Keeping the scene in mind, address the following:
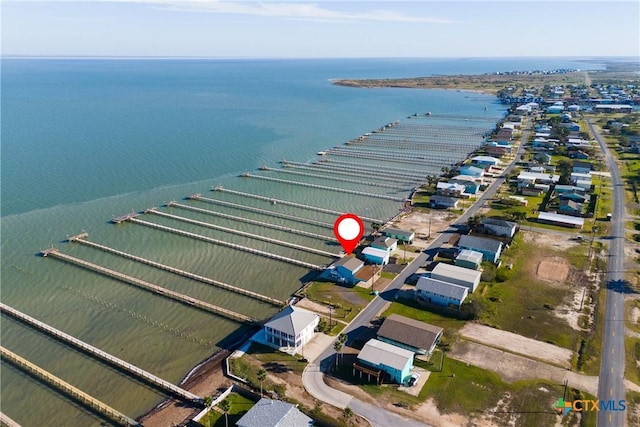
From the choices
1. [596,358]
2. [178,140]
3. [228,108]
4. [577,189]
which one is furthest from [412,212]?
[228,108]

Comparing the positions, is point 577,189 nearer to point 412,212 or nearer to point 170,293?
point 412,212

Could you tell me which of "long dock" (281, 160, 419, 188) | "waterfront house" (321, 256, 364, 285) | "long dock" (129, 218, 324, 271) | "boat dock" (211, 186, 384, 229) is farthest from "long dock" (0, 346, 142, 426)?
"long dock" (281, 160, 419, 188)

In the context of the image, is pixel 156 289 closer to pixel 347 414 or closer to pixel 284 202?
pixel 347 414

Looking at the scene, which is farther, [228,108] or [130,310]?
[228,108]

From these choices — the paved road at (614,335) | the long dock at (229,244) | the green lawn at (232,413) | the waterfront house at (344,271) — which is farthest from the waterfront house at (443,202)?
the green lawn at (232,413)

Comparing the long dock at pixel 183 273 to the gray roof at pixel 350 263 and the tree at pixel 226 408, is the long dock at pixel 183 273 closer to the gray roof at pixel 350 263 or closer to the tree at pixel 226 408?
the gray roof at pixel 350 263

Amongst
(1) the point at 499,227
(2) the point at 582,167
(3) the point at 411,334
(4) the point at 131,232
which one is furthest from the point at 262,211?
(2) the point at 582,167
